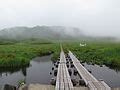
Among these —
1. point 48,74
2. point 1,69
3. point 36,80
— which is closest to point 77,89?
point 36,80

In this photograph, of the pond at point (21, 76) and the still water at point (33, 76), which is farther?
the pond at point (21, 76)

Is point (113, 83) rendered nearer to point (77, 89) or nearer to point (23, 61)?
point (77, 89)

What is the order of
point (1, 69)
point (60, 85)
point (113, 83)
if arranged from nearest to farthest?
1. point (60, 85)
2. point (113, 83)
3. point (1, 69)

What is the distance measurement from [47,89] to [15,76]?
18567 mm

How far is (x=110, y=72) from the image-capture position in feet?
176

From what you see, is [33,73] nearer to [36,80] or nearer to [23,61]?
[36,80]

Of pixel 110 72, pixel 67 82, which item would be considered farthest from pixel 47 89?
pixel 110 72

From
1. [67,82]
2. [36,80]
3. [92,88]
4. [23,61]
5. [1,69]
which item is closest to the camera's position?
[92,88]

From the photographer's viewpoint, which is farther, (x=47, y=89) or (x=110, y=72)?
(x=110, y=72)

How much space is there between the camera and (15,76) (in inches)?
1986

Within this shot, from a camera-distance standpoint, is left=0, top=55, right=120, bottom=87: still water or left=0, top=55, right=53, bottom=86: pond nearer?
left=0, top=55, right=120, bottom=87: still water

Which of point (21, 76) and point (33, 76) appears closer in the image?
point (21, 76)

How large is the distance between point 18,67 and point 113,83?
24.9 metres

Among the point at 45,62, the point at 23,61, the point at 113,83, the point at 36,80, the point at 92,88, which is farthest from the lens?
the point at 45,62
